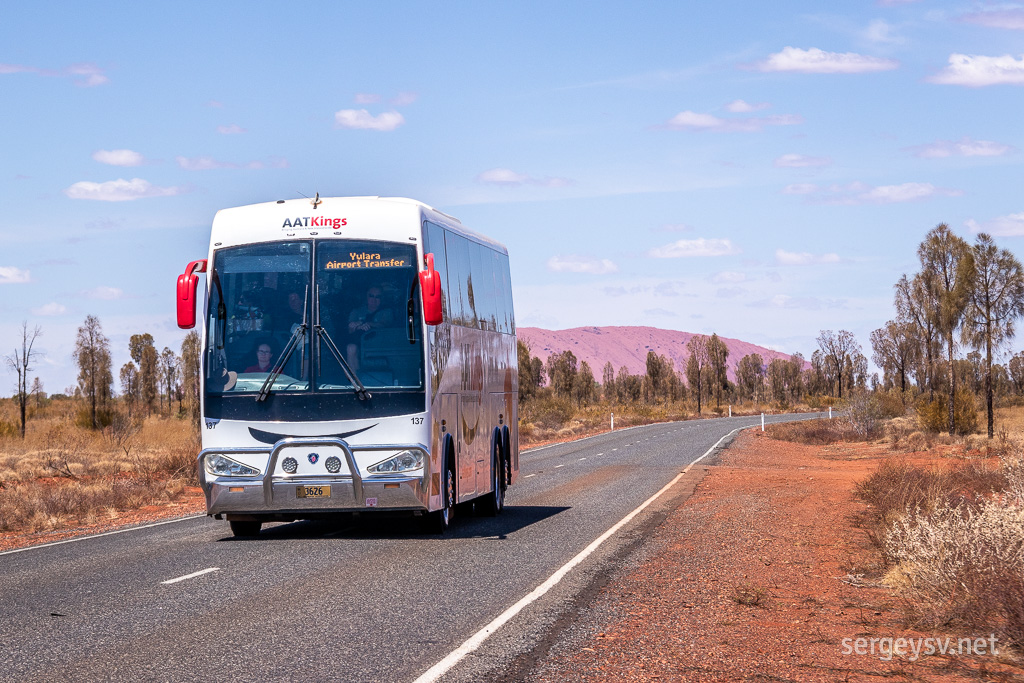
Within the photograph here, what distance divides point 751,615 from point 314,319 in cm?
641

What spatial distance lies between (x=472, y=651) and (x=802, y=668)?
217cm

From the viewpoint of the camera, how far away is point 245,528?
47.4 feet

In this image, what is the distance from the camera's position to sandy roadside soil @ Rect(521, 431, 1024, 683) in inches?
271

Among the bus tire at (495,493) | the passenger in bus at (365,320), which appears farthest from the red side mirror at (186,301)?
the bus tire at (495,493)

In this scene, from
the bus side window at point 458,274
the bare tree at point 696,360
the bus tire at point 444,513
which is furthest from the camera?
the bare tree at point 696,360

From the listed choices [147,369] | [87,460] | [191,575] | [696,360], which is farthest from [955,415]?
[696,360]

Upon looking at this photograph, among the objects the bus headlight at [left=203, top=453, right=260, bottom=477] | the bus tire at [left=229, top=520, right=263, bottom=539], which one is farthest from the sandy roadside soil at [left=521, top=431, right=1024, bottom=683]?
the bus tire at [left=229, top=520, right=263, bottom=539]

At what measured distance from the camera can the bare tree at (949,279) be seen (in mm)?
45750

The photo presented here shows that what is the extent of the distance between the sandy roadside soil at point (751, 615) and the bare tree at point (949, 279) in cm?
3222

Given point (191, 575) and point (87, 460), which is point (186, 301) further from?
point (87, 460)

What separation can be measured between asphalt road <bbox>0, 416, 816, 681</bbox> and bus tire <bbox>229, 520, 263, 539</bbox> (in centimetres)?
27

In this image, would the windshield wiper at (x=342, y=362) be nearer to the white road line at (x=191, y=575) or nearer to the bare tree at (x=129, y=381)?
the white road line at (x=191, y=575)

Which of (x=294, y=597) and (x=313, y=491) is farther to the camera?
(x=313, y=491)

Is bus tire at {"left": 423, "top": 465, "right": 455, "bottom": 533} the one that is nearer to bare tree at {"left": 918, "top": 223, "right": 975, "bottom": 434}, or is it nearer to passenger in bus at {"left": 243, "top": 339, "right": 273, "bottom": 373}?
passenger in bus at {"left": 243, "top": 339, "right": 273, "bottom": 373}
